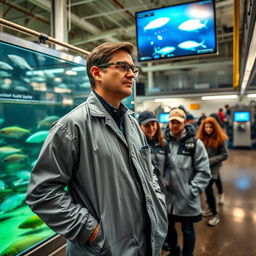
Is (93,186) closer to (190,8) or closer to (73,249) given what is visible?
(73,249)

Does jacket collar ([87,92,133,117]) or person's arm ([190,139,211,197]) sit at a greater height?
jacket collar ([87,92,133,117])

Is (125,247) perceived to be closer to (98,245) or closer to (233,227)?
(98,245)

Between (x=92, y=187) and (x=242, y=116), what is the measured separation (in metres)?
10.8

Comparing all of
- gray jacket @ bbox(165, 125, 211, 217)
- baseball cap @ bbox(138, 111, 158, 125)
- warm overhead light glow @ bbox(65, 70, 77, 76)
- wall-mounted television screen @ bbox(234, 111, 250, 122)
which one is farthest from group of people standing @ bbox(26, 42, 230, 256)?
wall-mounted television screen @ bbox(234, 111, 250, 122)

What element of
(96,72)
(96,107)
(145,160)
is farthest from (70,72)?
(145,160)

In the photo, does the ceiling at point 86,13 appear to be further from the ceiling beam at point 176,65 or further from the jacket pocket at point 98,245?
the ceiling beam at point 176,65

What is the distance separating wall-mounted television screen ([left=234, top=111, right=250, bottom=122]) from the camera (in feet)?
34.0

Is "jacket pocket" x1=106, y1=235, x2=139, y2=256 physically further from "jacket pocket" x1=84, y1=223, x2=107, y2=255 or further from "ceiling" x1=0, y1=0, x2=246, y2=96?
"ceiling" x1=0, y1=0, x2=246, y2=96

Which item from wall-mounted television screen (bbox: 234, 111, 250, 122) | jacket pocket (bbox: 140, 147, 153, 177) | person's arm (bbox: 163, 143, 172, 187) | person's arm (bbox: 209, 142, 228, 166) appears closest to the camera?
jacket pocket (bbox: 140, 147, 153, 177)

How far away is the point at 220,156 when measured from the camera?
350cm

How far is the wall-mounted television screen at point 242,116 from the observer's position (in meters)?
10.4

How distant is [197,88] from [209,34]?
11.0 m

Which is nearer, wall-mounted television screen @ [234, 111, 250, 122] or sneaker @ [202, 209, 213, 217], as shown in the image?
sneaker @ [202, 209, 213, 217]

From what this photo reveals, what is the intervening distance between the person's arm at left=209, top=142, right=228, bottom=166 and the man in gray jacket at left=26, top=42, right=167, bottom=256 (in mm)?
2394
